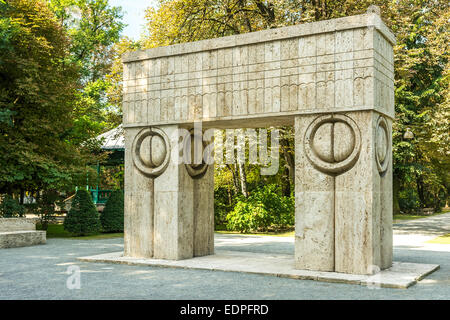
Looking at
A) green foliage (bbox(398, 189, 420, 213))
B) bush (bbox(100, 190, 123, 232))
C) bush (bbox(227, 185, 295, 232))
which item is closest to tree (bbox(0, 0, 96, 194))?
bush (bbox(100, 190, 123, 232))

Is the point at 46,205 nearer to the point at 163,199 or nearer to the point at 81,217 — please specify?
the point at 81,217

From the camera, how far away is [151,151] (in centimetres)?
1058

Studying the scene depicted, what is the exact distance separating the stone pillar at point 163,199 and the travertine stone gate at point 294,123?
0.02 m

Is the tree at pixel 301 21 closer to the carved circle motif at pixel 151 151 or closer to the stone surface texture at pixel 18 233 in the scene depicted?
the carved circle motif at pixel 151 151

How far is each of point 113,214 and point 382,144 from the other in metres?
12.4

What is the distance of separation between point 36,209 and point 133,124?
963 cm

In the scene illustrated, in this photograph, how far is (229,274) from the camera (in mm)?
8789

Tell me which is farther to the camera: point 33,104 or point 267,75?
point 33,104

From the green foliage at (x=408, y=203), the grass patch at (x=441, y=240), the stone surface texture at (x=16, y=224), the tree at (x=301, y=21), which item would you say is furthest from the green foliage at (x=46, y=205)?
the green foliage at (x=408, y=203)

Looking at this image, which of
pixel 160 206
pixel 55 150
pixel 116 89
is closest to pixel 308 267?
pixel 160 206

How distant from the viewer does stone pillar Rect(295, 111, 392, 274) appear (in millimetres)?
8336

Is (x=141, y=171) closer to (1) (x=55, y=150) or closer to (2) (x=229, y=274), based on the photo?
(2) (x=229, y=274)

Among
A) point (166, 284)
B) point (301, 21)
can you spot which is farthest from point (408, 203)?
point (166, 284)

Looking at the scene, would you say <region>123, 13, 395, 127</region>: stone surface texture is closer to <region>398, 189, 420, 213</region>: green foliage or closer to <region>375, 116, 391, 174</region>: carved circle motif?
<region>375, 116, 391, 174</region>: carved circle motif
